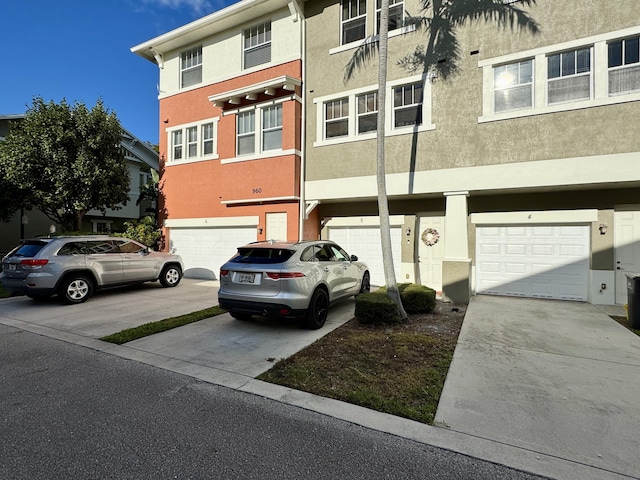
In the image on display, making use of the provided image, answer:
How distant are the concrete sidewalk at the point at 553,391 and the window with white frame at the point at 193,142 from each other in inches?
445

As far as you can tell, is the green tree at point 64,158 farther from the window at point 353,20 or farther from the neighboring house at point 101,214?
the window at point 353,20

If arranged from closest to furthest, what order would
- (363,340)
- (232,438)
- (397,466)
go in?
1. (397,466)
2. (232,438)
3. (363,340)

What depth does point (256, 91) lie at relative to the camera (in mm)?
11266

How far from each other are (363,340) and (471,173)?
5.84m

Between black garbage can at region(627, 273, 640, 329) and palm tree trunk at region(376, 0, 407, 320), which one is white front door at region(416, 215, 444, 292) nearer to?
palm tree trunk at region(376, 0, 407, 320)

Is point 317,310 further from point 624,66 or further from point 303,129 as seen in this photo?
point 624,66

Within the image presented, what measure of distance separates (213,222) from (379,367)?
10.0 meters

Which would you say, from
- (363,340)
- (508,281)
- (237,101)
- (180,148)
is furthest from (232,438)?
(180,148)

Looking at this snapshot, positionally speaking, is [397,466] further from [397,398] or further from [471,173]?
[471,173]

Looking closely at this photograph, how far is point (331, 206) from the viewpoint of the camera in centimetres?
1201

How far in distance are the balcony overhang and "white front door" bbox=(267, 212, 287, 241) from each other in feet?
13.6

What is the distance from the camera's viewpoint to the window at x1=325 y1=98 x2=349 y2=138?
421 inches

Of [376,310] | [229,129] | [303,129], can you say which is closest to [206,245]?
[229,129]

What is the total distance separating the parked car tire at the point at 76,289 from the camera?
820 cm
